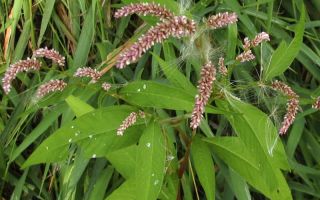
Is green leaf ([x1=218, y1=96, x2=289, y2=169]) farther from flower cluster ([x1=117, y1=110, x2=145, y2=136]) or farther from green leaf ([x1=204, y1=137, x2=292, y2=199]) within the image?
flower cluster ([x1=117, y1=110, x2=145, y2=136])

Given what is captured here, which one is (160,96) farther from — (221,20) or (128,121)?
(221,20)

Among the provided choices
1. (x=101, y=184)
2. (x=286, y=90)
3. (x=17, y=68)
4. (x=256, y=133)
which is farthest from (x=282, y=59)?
(x=101, y=184)

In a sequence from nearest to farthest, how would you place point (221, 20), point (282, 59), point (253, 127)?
point (221, 20)
point (253, 127)
point (282, 59)

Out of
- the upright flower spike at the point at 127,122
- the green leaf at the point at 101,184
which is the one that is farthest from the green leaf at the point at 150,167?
the green leaf at the point at 101,184

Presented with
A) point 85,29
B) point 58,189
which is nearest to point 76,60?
point 85,29

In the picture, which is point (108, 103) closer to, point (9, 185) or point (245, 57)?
point (9, 185)

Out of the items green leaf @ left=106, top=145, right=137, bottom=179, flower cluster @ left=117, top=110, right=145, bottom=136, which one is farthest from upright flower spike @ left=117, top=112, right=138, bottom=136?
green leaf @ left=106, top=145, right=137, bottom=179
